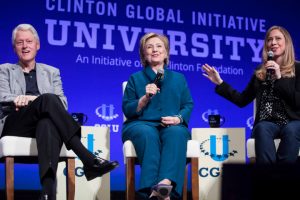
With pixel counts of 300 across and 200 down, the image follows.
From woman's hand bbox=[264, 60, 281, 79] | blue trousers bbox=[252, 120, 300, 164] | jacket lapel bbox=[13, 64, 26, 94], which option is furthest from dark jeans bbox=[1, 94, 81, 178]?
woman's hand bbox=[264, 60, 281, 79]

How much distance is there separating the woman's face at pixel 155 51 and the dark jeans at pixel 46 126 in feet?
2.44

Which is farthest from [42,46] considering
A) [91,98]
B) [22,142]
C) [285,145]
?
[285,145]

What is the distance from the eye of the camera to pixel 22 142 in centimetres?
269

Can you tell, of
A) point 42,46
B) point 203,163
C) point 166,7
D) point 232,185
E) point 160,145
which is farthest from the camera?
point 166,7

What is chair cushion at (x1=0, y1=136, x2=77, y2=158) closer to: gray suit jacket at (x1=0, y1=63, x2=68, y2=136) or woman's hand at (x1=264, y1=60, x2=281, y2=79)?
gray suit jacket at (x1=0, y1=63, x2=68, y2=136)

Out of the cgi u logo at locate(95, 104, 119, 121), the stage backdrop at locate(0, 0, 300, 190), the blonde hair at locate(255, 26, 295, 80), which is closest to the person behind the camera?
the blonde hair at locate(255, 26, 295, 80)

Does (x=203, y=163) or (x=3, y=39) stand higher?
(x=3, y=39)

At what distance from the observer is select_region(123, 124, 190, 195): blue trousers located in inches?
103

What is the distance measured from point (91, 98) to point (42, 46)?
59 cm

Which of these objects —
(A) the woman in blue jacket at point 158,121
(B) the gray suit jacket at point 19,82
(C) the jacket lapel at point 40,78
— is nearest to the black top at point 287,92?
(A) the woman in blue jacket at point 158,121

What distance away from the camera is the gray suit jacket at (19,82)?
2877 mm

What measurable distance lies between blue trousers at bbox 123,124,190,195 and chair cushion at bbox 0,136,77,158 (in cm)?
56

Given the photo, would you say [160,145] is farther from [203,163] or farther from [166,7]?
[166,7]

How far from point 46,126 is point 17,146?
0.24 meters
